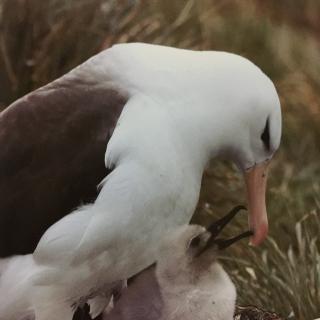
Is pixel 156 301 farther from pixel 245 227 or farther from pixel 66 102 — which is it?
pixel 245 227

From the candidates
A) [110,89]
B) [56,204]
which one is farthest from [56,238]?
[110,89]

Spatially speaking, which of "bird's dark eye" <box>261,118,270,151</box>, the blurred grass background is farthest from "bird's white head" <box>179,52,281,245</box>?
the blurred grass background

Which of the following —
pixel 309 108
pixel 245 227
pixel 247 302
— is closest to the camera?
pixel 247 302

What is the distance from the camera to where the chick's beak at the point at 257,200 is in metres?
0.76

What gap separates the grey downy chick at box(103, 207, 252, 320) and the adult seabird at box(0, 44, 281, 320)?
0.14 ft

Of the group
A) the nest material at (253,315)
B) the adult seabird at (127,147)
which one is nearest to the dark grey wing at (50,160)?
the adult seabird at (127,147)

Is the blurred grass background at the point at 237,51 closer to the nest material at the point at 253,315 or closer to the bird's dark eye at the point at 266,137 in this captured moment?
the nest material at the point at 253,315

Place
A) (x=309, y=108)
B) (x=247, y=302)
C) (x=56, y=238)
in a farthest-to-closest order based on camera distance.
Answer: (x=309, y=108)
(x=247, y=302)
(x=56, y=238)

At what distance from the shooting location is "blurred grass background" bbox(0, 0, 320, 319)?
3.53 ft

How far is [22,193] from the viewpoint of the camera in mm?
720

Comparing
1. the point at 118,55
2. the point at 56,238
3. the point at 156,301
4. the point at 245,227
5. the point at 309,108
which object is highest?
the point at 118,55

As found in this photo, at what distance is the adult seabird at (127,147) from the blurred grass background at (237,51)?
0.37 meters

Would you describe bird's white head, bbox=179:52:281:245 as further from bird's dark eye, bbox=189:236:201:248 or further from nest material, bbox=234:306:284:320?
nest material, bbox=234:306:284:320

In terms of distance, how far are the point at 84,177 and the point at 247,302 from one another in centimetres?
43
